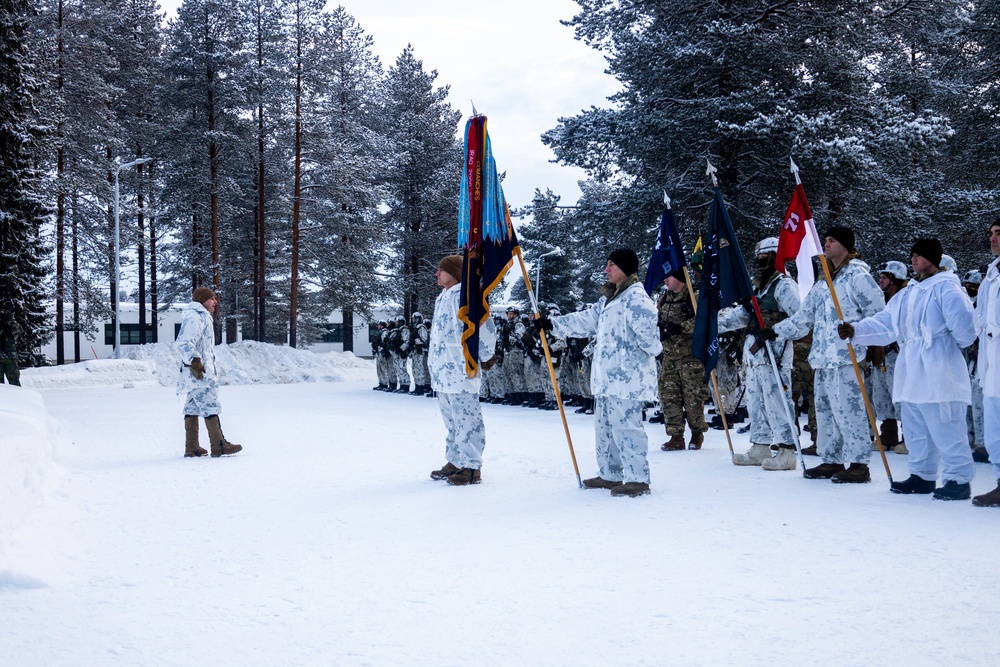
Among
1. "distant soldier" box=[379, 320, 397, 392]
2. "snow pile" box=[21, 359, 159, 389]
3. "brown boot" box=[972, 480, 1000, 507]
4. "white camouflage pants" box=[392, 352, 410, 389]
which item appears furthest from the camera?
"snow pile" box=[21, 359, 159, 389]

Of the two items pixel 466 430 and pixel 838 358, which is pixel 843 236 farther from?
pixel 466 430

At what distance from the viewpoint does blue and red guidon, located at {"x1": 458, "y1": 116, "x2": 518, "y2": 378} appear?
8203 millimetres

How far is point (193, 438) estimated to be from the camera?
35.8ft

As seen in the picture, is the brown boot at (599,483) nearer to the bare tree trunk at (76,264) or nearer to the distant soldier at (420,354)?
the distant soldier at (420,354)

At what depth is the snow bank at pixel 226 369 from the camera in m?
27.6

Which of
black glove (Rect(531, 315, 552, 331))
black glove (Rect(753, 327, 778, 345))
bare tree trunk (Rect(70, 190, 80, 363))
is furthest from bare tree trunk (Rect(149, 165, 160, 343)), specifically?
black glove (Rect(753, 327, 778, 345))

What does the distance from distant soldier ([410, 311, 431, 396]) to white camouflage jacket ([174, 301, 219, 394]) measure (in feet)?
36.3

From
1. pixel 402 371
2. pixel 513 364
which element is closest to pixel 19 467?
pixel 513 364

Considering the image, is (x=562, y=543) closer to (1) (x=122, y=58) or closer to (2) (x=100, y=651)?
(2) (x=100, y=651)

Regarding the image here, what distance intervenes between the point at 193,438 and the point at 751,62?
579 inches

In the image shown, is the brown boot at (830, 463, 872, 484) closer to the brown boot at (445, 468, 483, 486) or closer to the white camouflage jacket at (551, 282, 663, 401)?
the white camouflage jacket at (551, 282, 663, 401)

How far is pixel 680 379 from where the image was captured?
1152cm

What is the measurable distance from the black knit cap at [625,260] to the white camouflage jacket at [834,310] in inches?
70.7

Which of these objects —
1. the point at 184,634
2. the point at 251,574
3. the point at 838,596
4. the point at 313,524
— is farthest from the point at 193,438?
the point at 838,596
